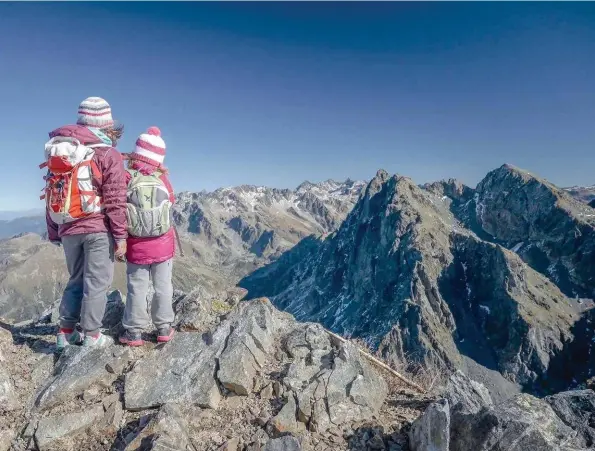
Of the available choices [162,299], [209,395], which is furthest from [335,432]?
[162,299]

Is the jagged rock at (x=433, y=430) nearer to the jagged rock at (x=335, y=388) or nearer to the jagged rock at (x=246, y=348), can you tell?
the jagged rock at (x=335, y=388)

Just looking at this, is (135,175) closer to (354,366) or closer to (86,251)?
(86,251)

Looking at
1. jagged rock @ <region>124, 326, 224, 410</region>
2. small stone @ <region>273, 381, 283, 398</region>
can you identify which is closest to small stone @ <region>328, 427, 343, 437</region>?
small stone @ <region>273, 381, 283, 398</region>

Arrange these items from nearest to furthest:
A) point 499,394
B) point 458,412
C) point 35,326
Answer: point 458,412
point 35,326
point 499,394

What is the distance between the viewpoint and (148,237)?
9.03 meters

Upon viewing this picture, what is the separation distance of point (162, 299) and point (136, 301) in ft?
2.12

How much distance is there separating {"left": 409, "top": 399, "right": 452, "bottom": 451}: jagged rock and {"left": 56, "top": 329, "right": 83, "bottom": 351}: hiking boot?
8545mm

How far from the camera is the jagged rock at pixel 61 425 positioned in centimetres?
693

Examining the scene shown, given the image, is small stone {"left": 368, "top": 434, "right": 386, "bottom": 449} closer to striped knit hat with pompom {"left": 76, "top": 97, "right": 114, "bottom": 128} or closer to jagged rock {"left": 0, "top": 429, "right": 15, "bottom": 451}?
jagged rock {"left": 0, "top": 429, "right": 15, "bottom": 451}

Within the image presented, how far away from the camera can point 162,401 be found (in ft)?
25.6

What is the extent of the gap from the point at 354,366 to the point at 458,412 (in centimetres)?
274

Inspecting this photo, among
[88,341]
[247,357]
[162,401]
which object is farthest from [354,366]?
[88,341]

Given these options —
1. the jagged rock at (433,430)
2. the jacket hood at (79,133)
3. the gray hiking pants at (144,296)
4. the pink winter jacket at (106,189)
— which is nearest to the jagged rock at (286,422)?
the jagged rock at (433,430)

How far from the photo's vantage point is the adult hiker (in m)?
8.30
